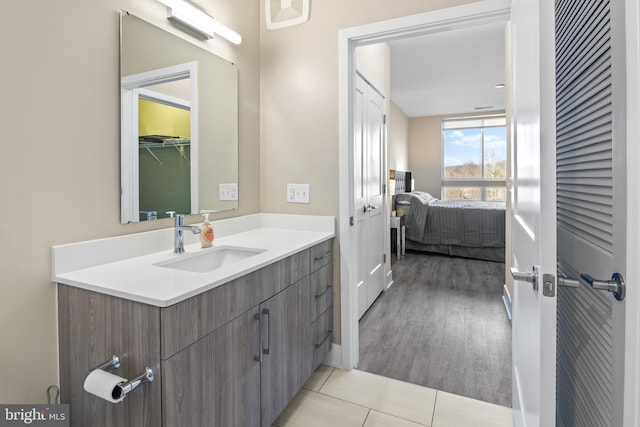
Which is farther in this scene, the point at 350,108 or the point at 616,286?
the point at 350,108

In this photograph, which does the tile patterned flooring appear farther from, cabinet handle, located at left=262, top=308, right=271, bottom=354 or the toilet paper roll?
the toilet paper roll

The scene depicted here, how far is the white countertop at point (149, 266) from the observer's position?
1031mm

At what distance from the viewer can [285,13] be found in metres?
2.12

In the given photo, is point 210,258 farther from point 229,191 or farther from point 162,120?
point 162,120

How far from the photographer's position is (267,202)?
227cm

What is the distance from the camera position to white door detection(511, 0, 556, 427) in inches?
31.4

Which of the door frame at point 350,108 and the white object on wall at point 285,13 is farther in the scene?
the white object on wall at point 285,13

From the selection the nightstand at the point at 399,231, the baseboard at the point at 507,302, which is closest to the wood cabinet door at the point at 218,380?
the baseboard at the point at 507,302

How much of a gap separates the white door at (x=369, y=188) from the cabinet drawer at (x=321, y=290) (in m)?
0.73

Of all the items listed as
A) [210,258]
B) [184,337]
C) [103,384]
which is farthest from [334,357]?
[103,384]

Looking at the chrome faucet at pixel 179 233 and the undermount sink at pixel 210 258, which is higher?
the chrome faucet at pixel 179 233

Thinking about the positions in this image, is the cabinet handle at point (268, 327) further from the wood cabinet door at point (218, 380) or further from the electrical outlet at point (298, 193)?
the electrical outlet at point (298, 193)

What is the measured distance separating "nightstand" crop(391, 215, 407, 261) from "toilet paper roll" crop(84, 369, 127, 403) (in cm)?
420

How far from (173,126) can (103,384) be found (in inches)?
44.6
